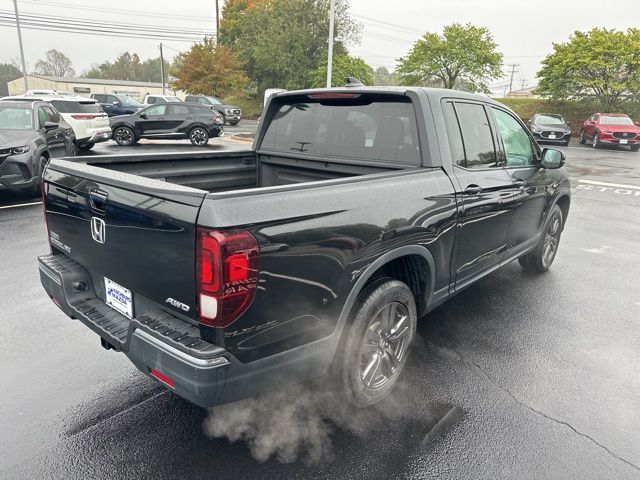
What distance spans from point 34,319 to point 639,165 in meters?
19.1

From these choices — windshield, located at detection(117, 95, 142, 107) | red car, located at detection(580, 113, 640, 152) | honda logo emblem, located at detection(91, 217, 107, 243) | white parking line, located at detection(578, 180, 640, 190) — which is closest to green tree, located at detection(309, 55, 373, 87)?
windshield, located at detection(117, 95, 142, 107)

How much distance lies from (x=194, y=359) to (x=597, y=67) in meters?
33.4

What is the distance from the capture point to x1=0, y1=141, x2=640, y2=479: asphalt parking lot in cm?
243

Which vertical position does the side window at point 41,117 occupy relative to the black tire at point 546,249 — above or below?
above

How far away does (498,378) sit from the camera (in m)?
3.30

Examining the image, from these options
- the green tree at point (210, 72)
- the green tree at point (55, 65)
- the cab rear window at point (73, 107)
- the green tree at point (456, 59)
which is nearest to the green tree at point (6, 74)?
the green tree at point (55, 65)

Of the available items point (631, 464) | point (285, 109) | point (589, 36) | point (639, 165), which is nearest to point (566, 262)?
point (631, 464)

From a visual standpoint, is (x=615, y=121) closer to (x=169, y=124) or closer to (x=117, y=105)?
(x=169, y=124)

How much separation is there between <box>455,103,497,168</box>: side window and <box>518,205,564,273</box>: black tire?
1.70 metres

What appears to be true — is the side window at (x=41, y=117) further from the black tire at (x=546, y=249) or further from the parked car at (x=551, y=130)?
the parked car at (x=551, y=130)

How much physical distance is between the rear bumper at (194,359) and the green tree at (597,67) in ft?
106

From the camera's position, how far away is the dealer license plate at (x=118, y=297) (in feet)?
8.08

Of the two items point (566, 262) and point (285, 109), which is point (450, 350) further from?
point (566, 262)

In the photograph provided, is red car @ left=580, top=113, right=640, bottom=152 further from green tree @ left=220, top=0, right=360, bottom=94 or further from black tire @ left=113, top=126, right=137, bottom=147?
green tree @ left=220, top=0, right=360, bottom=94
